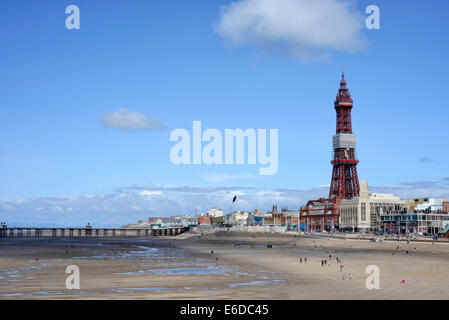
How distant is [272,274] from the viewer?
55688 millimetres

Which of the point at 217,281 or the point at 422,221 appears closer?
the point at 217,281

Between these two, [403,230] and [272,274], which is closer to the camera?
[272,274]

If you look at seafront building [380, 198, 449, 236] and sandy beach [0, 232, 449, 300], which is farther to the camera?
seafront building [380, 198, 449, 236]

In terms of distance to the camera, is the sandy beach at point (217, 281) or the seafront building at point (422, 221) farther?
the seafront building at point (422, 221)
